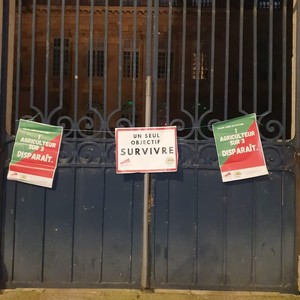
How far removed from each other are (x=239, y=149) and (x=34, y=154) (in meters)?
2.20

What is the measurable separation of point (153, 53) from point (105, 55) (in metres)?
0.64

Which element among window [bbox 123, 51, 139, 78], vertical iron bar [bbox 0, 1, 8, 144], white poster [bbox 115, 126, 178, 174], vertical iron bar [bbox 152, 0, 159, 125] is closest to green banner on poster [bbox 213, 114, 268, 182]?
white poster [bbox 115, 126, 178, 174]

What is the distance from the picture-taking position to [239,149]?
177 inches

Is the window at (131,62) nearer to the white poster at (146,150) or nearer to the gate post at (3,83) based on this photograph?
the white poster at (146,150)

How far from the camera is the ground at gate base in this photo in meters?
4.28

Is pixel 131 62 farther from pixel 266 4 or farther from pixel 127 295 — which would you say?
pixel 127 295

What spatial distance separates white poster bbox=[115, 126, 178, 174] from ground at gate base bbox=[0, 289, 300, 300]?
1.28 metres

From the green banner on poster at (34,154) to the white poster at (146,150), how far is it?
70 cm

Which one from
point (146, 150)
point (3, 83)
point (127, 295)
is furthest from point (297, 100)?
point (3, 83)

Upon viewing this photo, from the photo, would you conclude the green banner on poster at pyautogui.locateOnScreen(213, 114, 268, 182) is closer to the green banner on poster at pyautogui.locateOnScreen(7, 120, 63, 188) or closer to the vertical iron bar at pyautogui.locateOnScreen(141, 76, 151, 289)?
the vertical iron bar at pyautogui.locateOnScreen(141, 76, 151, 289)

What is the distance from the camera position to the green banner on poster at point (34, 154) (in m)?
4.50

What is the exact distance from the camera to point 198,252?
14.8ft

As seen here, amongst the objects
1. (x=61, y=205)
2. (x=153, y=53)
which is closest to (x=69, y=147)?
(x=61, y=205)

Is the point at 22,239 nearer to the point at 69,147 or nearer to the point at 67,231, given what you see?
the point at 67,231
